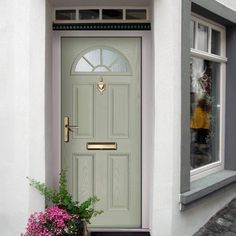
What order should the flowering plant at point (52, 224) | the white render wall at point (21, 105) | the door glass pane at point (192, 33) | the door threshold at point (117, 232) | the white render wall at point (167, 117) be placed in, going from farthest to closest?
the door glass pane at point (192, 33)
the door threshold at point (117, 232)
the white render wall at point (167, 117)
the white render wall at point (21, 105)
the flowering plant at point (52, 224)

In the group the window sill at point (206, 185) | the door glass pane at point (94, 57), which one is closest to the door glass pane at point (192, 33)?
the door glass pane at point (94, 57)

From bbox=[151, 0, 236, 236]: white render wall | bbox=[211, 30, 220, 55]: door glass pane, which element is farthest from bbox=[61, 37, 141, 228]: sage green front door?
bbox=[211, 30, 220, 55]: door glass pane

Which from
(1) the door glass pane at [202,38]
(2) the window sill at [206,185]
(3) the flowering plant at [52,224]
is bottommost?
(3) the flowering plant at [52,224]

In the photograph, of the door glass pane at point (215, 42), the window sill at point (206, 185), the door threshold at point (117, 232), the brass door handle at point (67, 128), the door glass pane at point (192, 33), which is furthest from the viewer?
the door glass pane at point (215, 42)

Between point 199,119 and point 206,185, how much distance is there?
3.31 ft

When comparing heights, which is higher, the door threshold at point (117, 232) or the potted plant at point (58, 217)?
the potted plant at point (58, 217)

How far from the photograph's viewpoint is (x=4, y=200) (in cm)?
468

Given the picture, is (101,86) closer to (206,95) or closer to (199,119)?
(199,119)

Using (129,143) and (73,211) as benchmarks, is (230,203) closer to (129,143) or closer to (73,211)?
(129,143)

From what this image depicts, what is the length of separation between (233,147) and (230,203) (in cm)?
88

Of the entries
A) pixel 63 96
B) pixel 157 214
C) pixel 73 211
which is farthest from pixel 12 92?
pixel 157 214

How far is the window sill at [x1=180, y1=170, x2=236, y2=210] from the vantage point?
4930 millimetres

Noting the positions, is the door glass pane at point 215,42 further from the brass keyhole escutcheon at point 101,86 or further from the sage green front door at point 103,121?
the brass keyhole escutcheon at point 101,86

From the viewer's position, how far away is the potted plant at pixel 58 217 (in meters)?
4.11
